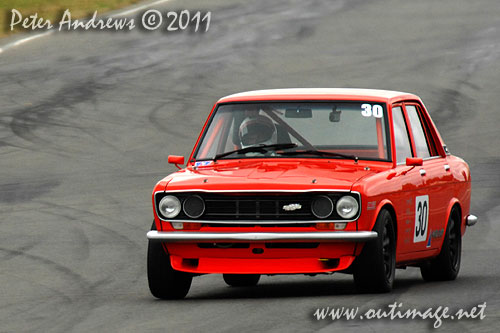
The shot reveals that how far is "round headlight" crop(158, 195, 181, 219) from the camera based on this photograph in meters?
9.40

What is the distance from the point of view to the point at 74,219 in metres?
14.8

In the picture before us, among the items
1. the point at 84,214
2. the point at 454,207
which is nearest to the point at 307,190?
the point at 454,207

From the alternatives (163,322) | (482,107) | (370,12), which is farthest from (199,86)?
(163,322)

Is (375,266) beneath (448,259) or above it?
above

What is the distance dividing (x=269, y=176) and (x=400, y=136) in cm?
149

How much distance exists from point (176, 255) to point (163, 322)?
123cm

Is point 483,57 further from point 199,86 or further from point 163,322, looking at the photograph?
point 163,322

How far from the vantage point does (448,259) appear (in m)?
10.9

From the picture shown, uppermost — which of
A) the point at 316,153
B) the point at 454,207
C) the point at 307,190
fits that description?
the point at 316,153

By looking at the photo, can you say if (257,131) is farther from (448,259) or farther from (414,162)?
(448,259)

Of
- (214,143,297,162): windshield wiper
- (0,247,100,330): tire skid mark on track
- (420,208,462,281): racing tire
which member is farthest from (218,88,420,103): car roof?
(0,247,100,330): tire skid mark on track

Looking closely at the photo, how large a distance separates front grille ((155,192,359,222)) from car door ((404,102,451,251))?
1.28m

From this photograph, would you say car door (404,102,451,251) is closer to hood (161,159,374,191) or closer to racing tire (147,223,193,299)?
hood (161,159,374,191)

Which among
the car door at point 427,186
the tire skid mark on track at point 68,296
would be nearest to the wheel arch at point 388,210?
the car door at point 427,186
